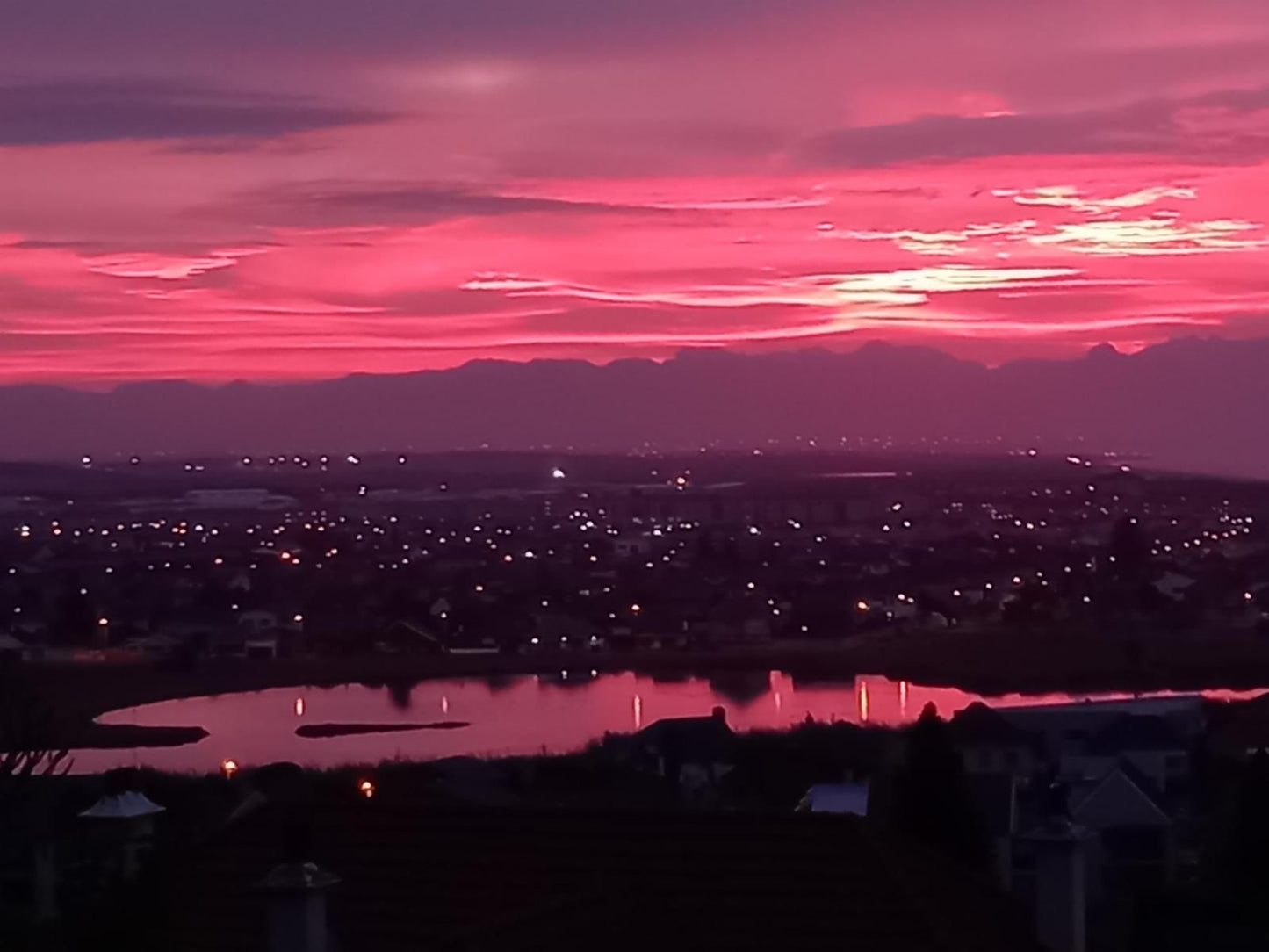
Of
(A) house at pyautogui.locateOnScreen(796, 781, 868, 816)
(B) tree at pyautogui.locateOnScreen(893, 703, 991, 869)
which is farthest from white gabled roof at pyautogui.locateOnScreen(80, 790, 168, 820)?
(A) house at pyautogui.locateOnScreen(796, 781, 868, 816)

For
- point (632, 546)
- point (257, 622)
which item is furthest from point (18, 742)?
point (632, 546)

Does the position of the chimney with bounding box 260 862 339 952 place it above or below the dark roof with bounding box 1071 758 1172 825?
above

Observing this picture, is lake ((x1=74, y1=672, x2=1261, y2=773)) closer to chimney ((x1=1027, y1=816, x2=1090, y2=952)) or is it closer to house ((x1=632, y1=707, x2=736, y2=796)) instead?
house ((x1=632, y1=707, x2=736, y2=796))

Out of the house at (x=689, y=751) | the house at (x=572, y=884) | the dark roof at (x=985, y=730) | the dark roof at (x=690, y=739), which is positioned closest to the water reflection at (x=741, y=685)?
the dark roof at (x=690, y=739)

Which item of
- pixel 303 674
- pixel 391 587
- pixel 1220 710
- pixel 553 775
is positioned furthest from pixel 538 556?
pixel 553 775

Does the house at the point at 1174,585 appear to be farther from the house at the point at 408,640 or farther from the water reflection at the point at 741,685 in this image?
the house at the point at 408,640

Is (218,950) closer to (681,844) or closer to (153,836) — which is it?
(681,844)
